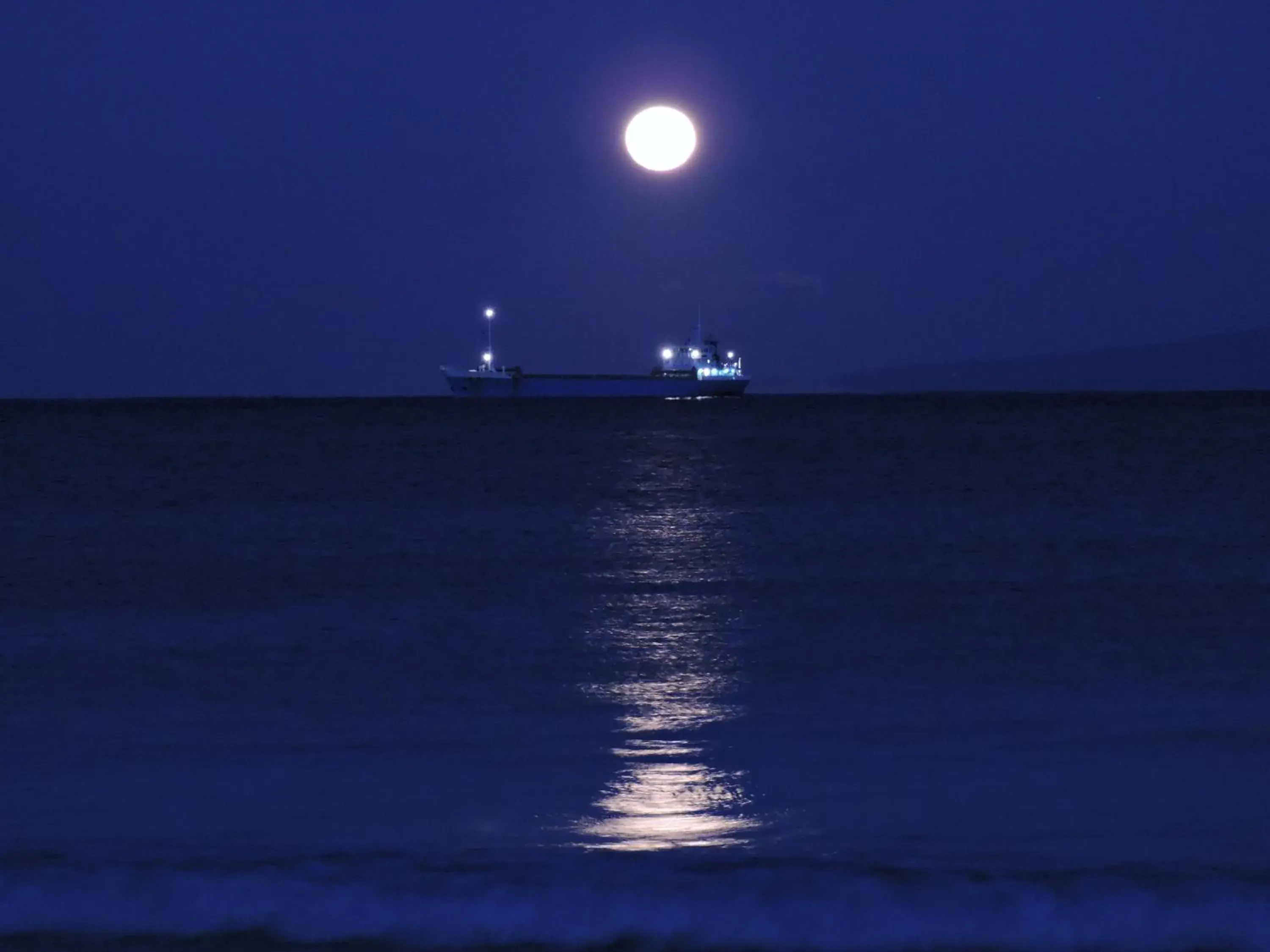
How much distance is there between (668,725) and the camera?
22.0 feet

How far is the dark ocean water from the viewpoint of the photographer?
2.87 meters

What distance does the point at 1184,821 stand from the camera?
4379 millimetres

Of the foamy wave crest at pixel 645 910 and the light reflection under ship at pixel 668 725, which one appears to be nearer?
the foamy wave crest at pixel 645 910

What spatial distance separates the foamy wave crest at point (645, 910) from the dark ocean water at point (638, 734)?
0.01 m

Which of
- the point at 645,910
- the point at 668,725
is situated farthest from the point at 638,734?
the point at 645,910

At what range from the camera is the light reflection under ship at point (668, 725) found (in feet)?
14.1

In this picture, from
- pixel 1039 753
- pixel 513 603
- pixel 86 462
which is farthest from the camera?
pixel 86 462

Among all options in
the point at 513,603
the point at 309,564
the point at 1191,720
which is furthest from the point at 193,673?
the point at 309,564

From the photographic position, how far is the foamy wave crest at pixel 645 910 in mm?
2727

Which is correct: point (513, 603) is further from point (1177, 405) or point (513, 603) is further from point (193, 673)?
point (1177, 405)

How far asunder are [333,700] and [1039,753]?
422 centimetres

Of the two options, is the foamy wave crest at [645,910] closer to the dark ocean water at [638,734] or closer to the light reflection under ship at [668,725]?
the dark ocean water at [638,734]

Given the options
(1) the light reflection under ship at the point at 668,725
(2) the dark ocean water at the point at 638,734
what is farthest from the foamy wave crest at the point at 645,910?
(1) the light reflection under ship at the point at 668,725

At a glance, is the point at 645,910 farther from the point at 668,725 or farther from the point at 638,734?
the point at 668,725
